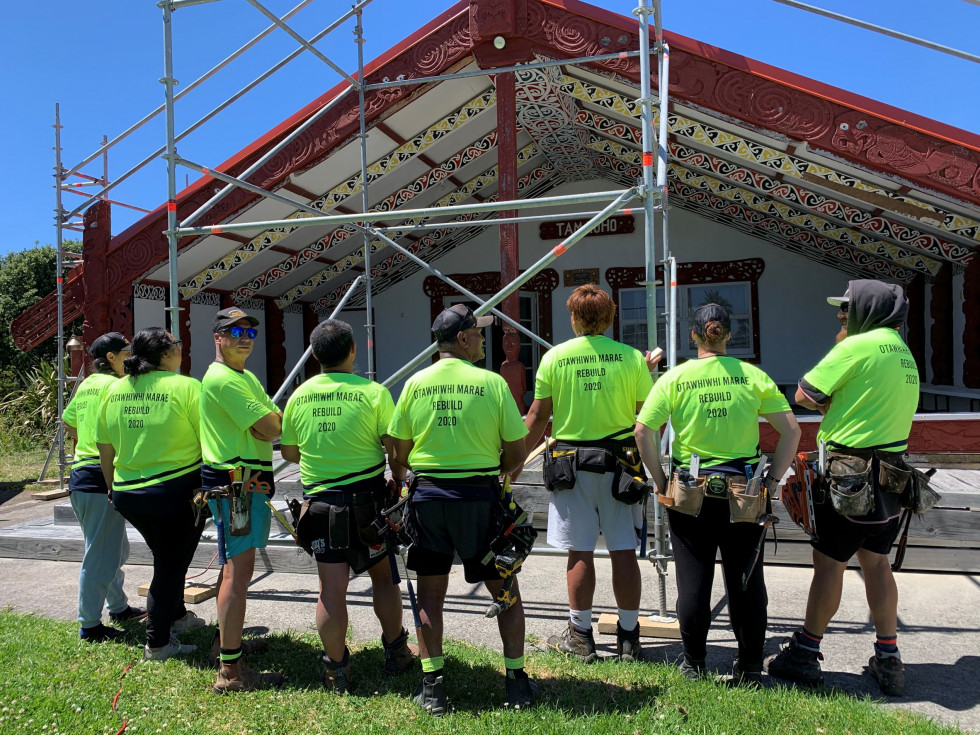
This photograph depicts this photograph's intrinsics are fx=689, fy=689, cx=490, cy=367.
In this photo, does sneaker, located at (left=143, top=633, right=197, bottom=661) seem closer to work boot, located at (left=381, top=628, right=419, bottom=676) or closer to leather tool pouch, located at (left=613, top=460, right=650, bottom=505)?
work boot, located at (left=381, top=628, right=419, bottom=676)

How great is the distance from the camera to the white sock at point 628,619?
3.18 metres

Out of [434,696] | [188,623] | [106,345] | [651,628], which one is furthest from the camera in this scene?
[106,345]

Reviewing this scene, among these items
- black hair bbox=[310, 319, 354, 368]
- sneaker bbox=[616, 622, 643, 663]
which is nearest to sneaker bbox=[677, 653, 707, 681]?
sneaker bbox=[616, 622, 643, 663]

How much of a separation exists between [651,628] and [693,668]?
59cm

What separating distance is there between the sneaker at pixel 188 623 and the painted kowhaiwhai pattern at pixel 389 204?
6.13m

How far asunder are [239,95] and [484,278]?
5805mm

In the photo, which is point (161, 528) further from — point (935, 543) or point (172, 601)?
point (935, 543)

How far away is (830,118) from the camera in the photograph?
585cm

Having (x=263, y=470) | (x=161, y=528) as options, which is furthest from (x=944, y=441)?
(x=161, y=528)

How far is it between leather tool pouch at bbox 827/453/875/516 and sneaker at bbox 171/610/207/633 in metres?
3.36

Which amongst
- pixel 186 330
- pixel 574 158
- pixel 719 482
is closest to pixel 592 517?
pixel 719 482

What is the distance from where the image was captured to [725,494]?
2.80 meters

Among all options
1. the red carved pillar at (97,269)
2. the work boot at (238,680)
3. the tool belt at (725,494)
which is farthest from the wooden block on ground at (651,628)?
the red carved pillar at (97,269)

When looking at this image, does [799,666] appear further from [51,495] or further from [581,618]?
[51,495]
